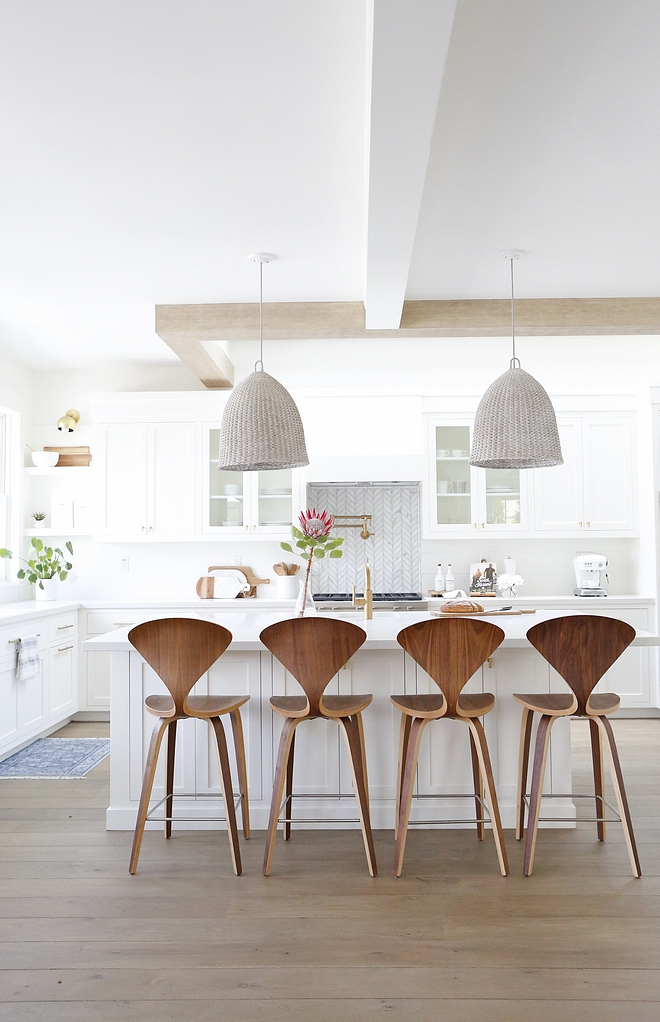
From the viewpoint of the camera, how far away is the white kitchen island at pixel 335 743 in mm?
3432

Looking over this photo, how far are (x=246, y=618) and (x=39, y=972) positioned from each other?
80.4 inches

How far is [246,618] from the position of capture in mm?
4098

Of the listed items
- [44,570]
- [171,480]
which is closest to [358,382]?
[171,480]

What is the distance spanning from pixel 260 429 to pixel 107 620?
2.80 m

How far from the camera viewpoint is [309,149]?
8.88 ft

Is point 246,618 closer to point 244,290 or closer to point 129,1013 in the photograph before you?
point 244,290

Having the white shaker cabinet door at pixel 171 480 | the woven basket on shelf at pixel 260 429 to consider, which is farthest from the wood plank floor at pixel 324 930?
the white shaker cabinet door at pixel 171 480

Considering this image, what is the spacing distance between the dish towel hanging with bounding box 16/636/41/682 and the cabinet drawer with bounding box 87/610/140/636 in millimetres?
730

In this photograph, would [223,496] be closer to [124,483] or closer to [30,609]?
[124,483]

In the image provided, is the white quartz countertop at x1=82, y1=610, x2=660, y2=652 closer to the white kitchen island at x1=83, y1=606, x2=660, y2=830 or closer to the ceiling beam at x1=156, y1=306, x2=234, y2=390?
the white kitchen island at x1=83, y1=606, x2=660, y2=830

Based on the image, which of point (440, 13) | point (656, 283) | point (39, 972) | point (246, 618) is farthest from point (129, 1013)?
point (656, 283)

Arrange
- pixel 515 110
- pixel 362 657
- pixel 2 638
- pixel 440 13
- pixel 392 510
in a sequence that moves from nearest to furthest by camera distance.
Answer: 1. pixel 440 13
2. pixel 515 110
3. pixel 362 657
4. pixel 2 638
5. pixel 392 510

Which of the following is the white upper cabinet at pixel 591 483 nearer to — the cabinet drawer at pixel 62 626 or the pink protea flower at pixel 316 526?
the pink protea flower at pixel 316 526

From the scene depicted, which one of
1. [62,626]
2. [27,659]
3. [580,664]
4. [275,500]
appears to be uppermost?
[275,500]
